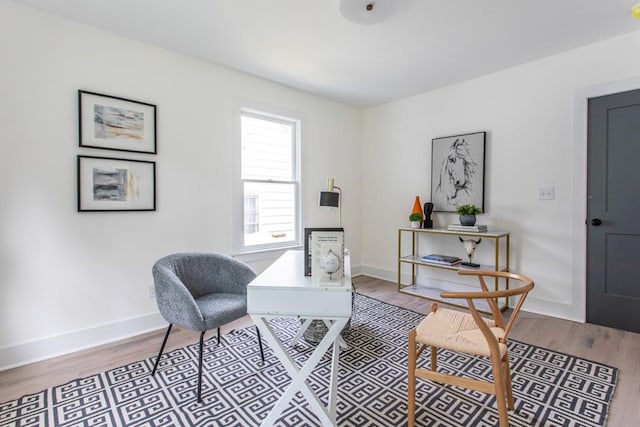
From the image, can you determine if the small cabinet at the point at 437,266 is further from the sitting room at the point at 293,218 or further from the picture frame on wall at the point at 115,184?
the picture frame on wall at the point at 115,184

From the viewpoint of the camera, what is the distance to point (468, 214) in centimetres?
338

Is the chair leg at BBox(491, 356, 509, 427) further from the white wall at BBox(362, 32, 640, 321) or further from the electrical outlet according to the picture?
the electrical outlet

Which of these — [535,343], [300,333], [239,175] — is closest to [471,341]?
[300,333]

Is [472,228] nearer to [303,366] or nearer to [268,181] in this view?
[268,181]

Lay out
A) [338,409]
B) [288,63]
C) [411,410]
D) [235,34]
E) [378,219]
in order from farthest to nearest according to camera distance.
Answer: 1. [378,219]
2. [288,63]
3. [235,34]
4. [338,409]
5. [411,410]

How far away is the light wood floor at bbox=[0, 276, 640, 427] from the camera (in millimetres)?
1863

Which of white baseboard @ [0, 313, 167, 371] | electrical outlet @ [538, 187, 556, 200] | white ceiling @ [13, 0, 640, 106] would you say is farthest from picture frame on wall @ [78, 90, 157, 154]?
electrical outlet @ [538, 187, 556, 200]

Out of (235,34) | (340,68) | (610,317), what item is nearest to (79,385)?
(235,34)

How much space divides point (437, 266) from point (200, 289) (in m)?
2.49

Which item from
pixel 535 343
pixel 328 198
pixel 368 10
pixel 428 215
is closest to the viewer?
pixel 368 10

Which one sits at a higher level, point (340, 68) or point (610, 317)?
point (340, 68)

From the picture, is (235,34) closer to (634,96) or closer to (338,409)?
(338,409)

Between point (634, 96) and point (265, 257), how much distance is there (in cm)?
375

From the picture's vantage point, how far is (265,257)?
142 inches
